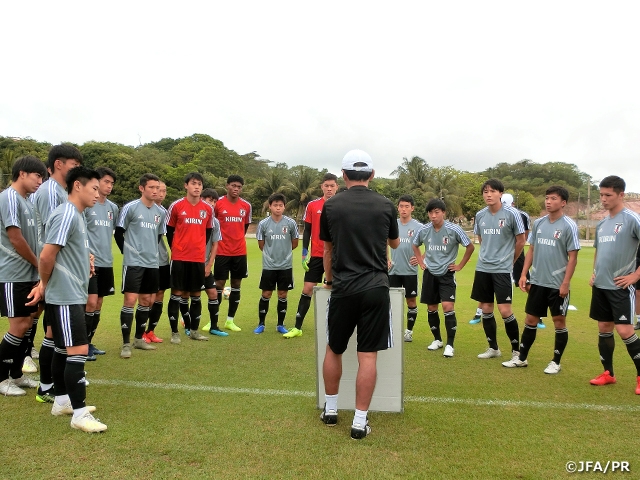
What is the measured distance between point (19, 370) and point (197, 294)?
9.06 ft

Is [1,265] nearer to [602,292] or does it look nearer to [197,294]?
[197,294]

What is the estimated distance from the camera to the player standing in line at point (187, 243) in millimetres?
7227

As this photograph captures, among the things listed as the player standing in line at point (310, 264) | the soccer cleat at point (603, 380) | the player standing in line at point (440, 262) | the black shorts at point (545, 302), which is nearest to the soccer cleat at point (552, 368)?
the soccer cleat at point (603, 380)

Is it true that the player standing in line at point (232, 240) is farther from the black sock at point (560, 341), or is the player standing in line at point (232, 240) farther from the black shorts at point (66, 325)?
the black sock at point (560, 341)

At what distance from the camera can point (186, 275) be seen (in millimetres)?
7270

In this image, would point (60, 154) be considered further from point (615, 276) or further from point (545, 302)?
point (615, 276)

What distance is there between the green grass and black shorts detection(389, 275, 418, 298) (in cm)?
140

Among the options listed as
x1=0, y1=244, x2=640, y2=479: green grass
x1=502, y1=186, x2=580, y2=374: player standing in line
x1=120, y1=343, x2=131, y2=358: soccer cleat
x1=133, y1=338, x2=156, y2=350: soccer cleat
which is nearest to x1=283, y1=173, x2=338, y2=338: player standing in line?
x1=0, y1=244, x2=640, y2=479: green grass

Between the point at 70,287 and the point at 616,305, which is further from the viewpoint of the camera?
the point at 616,305

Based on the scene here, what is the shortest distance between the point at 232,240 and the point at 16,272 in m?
3.74

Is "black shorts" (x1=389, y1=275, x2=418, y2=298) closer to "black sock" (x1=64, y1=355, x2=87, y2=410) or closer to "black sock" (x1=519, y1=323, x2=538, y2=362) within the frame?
"black sock" (x1=519, y1=323, x2=538, y2=362)

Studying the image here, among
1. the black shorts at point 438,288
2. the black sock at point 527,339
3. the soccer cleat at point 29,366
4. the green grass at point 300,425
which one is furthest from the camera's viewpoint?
the black shorts at point 438,288

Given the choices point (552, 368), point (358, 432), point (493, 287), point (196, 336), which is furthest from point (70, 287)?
point (552, 368)

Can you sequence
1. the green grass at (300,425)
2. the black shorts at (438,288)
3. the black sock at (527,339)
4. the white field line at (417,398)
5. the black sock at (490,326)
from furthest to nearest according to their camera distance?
the black shorts at (438,288)
the black sock at (490,326)
the black sock at (527,339)
the white field line at (417,398)
the green grass at (300,425)
